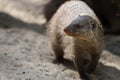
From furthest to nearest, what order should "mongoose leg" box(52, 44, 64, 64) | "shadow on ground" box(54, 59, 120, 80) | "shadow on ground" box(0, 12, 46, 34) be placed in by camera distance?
1. "shadow on ground" box(0, 12, 46, 34)
2. "mongoose leg" box(52, 44, 64, 64)
3. "shadow on ground" box(54, 59, 120, 80)

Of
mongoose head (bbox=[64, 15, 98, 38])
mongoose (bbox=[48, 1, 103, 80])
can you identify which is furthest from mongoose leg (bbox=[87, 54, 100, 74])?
mongoose head (bbox=[64, 15, 98, 38])

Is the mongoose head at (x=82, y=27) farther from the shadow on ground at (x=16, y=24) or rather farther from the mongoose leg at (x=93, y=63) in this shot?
the shadow on ground at (x=16, y=24)

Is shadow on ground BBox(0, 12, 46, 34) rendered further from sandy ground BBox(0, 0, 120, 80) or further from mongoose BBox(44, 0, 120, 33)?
mongoose BBox(44, 0, 120, 33)

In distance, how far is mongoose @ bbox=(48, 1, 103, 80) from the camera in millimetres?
3016

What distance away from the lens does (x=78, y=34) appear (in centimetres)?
295

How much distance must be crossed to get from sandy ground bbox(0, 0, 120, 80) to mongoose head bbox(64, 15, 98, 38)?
0.51 meters

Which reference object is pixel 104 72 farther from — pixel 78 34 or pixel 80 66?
pixel 78 34

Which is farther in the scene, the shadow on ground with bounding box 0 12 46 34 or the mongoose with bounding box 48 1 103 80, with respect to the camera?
the shadow on ground with bounding box 0 12 46 34

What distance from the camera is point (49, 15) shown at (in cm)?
524

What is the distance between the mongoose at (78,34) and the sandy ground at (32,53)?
17cm

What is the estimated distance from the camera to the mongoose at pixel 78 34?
9.89 feet

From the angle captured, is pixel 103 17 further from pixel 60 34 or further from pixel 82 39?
pixel 82 39

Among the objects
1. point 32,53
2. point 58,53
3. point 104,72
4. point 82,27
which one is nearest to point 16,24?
point 32,53

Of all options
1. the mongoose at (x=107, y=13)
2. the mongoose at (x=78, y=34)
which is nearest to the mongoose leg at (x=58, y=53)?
the mongoose at (x=78, y=34)
